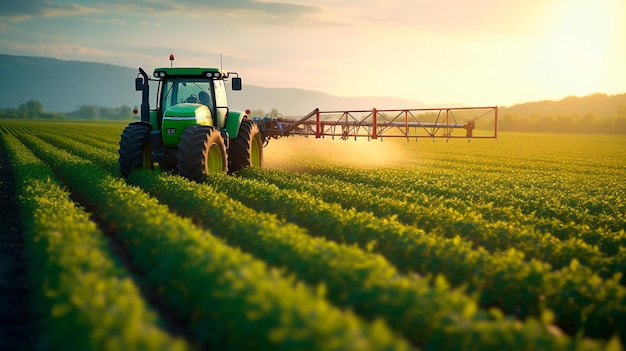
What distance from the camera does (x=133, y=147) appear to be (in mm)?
14719

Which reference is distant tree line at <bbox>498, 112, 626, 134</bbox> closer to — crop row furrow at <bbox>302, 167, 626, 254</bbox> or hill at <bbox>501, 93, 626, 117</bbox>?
hill at <bbox>501, 93, 626, 117</bbox>

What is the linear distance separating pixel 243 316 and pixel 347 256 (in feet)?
6.71

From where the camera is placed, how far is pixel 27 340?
582 cm

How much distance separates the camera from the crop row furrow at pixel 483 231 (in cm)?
860

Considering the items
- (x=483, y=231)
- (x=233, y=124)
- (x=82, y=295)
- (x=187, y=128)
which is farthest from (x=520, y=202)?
(x=82, y=295)

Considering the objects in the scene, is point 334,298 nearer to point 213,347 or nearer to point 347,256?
point 347,256

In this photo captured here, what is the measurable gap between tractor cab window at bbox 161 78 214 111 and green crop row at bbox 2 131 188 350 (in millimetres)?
6764

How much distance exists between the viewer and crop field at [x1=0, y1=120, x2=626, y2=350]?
5.03m

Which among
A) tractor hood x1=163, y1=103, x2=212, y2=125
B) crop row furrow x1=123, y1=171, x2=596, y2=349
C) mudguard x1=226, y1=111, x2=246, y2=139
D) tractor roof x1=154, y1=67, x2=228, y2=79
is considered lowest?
crop row furrow x1=123, y1=171, x2=596, y2=349

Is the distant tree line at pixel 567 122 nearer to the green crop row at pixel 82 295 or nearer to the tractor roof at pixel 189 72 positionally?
the tractor roof at pixel 189 72


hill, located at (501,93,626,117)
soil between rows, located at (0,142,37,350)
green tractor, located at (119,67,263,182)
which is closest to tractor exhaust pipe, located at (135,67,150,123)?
green tractor, located at (119,67,263,182)

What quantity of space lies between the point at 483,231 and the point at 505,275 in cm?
283

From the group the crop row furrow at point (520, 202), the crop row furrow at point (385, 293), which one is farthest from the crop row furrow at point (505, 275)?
the crop row furrow at point (520, 202)

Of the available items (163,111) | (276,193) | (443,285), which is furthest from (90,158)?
(443,285)
